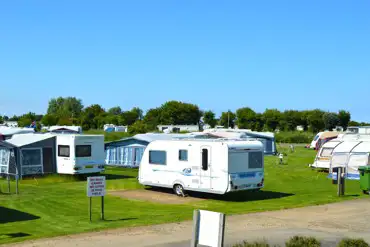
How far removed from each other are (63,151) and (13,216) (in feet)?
36.7

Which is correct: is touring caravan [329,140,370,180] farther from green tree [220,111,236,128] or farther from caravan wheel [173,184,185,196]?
green tree [220,111,236,128]

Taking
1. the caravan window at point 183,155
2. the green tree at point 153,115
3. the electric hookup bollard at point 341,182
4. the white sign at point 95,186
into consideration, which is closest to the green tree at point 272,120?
the green tree at point 153,115

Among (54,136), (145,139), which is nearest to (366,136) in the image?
(145,139)

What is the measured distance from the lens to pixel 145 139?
105 ft

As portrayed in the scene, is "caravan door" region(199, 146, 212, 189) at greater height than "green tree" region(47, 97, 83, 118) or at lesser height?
lesser

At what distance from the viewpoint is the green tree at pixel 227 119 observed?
10656 cm

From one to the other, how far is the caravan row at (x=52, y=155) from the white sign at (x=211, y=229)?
59.5 ft

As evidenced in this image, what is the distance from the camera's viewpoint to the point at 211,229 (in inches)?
324

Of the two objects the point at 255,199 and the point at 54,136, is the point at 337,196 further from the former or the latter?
the point at 54,136

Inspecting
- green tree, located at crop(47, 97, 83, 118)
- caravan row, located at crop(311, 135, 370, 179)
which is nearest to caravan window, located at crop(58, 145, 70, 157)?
caravan row, located at crop(311, 135, 370, 179)

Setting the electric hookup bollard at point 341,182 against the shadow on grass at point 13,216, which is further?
the electric hookup bollard at point 341,182

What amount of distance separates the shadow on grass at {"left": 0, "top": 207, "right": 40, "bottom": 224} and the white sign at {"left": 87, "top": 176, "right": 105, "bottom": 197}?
1979 millimetres

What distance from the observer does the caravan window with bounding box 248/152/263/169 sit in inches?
752

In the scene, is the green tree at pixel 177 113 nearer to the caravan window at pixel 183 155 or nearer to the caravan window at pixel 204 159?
the caravan window at pixel 183 155
